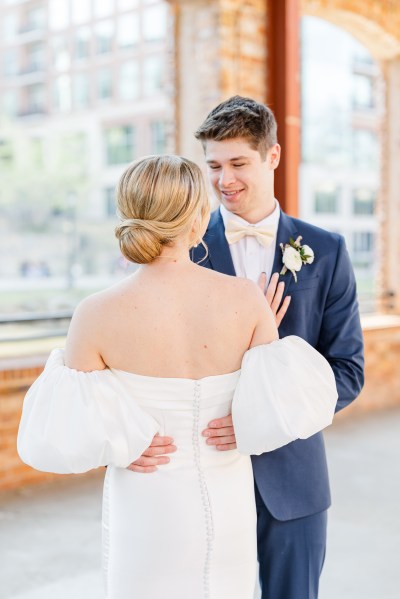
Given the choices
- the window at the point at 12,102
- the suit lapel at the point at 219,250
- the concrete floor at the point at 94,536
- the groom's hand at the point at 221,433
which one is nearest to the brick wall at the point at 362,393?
the concrete floor at the point at 94,536

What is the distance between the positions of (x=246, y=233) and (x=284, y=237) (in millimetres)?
110

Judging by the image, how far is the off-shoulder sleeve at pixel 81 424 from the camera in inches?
57.9

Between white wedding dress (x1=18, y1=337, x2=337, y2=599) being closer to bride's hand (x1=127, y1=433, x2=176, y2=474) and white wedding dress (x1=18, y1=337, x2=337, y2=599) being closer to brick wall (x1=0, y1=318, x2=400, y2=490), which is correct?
bride's hand (x1=127, y1=433, x2=176, y2=474)

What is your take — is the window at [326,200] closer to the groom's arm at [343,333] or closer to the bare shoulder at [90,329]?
the groom's arm at [343,333]

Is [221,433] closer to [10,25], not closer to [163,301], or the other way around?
[163,301]

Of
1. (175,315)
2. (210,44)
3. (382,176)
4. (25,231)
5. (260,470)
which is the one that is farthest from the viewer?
(25,231)

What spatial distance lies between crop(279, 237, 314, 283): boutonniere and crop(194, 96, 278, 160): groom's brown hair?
0.89ft

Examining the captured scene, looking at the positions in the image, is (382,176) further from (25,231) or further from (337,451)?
(25,231)

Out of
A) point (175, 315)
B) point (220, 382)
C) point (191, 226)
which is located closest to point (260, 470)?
point (220, 382)

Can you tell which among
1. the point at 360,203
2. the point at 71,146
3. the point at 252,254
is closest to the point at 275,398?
the point at 252,254

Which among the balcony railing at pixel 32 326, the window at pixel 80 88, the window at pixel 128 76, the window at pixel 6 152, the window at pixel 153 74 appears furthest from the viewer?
the window at pixel 80 88

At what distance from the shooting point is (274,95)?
535 centimetres

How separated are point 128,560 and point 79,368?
0.44 meters

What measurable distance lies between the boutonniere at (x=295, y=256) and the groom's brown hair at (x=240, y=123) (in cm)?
27
